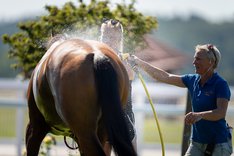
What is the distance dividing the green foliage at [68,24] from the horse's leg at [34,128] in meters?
2.42

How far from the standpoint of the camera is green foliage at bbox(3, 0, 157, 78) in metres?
10.8

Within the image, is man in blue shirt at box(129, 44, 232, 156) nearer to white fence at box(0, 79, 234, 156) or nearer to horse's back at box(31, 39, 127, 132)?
horse's back at box(31, 39, 127, 132)

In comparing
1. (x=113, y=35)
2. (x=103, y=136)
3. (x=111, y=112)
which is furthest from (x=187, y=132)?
(x=111, y=112)

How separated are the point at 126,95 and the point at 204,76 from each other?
3.02 feet

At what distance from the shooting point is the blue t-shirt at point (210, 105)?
7586 mm

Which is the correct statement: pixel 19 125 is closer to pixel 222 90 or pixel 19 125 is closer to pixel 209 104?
pixel 209 104

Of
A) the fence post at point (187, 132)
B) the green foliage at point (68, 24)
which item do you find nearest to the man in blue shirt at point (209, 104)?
the fence post at point (187, 132)

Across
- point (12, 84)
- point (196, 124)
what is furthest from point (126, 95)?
point (12, 84)

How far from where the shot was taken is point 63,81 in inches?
267

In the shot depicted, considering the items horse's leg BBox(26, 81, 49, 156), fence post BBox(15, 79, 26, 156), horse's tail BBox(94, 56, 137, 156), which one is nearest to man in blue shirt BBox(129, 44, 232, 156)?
horse's tail BBox(94, 56, 137, 156)

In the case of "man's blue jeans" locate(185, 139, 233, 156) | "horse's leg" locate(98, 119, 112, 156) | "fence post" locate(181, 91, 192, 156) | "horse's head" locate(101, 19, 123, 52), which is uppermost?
"horse's head" locate(101, 19, 123, 52)

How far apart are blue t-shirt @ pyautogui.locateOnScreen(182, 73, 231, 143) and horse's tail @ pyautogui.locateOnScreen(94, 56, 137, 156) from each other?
1.15 metres

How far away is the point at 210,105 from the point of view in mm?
7629

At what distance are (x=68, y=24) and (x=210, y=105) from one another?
11.8 ft
